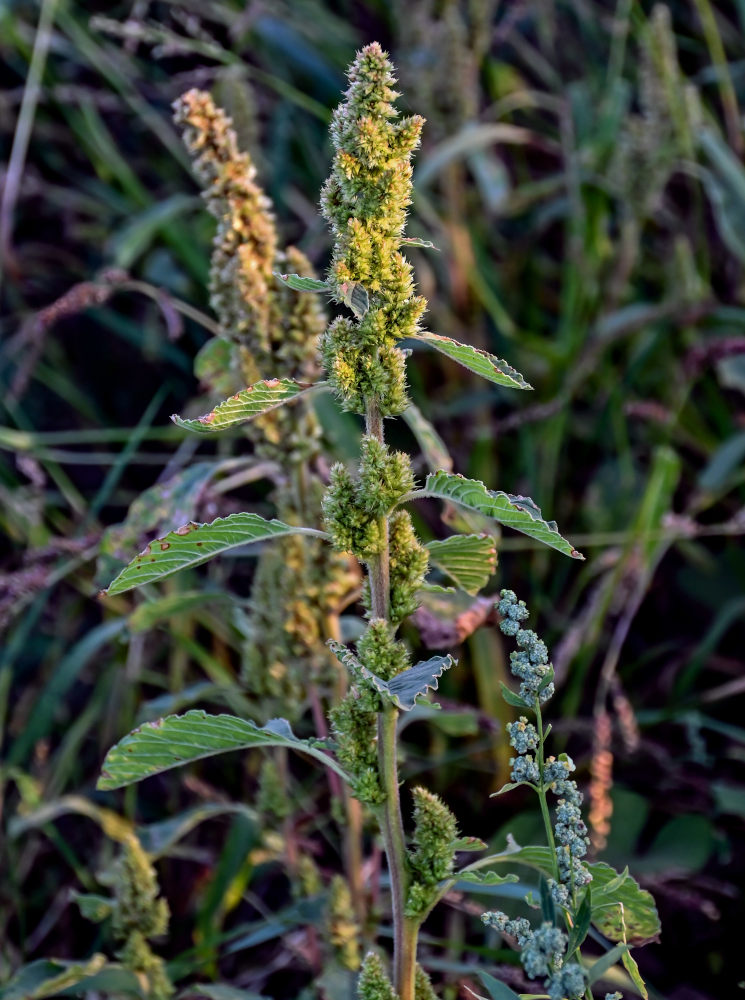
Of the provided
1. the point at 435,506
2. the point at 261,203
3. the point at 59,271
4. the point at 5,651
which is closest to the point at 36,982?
the point at 5,651

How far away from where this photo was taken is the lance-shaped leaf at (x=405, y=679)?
1.03m

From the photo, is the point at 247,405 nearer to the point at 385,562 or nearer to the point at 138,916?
the point at 385,562

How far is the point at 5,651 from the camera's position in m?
2.37

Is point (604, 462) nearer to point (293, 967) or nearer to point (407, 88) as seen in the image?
point (407, 88)

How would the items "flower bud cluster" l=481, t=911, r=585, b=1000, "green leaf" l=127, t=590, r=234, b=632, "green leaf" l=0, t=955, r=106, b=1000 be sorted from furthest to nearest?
"green leaf" l=127, t=590, r=234, b=632, "green leaf" l=0, t=955, r=106, b=1000, "flower bud cluster" l=481, t=911, r=585, b=1000

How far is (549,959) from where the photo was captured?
1.05 metres

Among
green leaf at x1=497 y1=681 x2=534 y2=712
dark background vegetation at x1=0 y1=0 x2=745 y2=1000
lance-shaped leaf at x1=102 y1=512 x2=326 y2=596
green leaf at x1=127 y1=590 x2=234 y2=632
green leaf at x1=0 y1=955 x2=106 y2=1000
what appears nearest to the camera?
green leaf at x1=497 y1=681 x2=534 y2=712

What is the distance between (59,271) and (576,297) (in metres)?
1.66

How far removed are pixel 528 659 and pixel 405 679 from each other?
13 cm

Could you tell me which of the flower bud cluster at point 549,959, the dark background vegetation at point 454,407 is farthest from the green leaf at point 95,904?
the flower bud cluster at point 549,959

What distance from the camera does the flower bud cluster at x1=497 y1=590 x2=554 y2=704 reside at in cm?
109

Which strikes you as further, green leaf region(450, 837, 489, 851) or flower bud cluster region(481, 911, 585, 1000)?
green leaf region(450, 837, 489, 851)

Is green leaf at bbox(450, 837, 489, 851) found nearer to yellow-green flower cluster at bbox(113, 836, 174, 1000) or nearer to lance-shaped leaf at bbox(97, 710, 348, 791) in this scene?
lance-shaped leaf at bbox(97, 710, 348, 791)

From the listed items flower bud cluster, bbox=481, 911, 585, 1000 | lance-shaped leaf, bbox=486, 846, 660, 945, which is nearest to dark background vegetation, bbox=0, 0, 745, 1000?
lance-shaped leaf, bbox=486, 846, 660, 945
